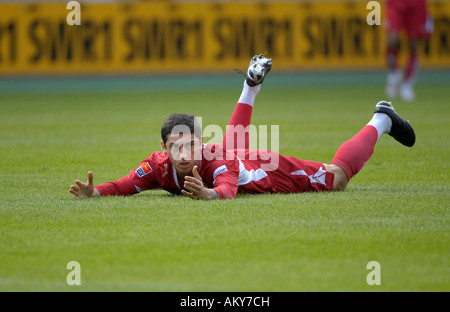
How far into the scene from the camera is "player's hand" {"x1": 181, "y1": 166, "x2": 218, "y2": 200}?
4918mm

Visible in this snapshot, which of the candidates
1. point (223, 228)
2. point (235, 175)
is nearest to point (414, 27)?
point (235, 175)

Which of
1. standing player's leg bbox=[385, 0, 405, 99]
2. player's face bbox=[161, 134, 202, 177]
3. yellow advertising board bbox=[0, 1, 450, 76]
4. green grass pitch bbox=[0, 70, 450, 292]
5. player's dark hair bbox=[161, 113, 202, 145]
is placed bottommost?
green grass pitch bbox=[0, 70, 450, 292]

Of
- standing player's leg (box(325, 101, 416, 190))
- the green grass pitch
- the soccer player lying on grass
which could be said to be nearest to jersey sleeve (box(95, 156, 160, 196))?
the soccer player lying on grass

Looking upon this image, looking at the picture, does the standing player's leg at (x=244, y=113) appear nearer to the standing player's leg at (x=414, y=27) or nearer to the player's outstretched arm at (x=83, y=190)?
the player's outstretched arm at (x=83, y=190)

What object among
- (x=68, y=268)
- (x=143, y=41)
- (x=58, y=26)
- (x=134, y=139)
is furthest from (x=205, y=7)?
(x=68, y=268)

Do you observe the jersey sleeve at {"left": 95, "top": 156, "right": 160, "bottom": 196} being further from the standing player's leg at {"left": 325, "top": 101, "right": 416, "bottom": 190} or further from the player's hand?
the standing player's leg at {"left": 325, "top": 101, "right": 416, "bottom": 190}

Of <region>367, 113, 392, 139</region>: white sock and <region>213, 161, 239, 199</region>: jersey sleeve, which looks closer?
<region>213, 161, 239, 199</region>: jersey sleeve

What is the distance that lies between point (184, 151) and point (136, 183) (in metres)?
0.52

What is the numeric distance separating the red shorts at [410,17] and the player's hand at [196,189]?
34.5ft

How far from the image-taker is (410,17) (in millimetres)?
14891

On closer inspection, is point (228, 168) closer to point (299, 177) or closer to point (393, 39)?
point (299, 177)

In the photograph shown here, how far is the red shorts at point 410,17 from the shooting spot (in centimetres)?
1473
